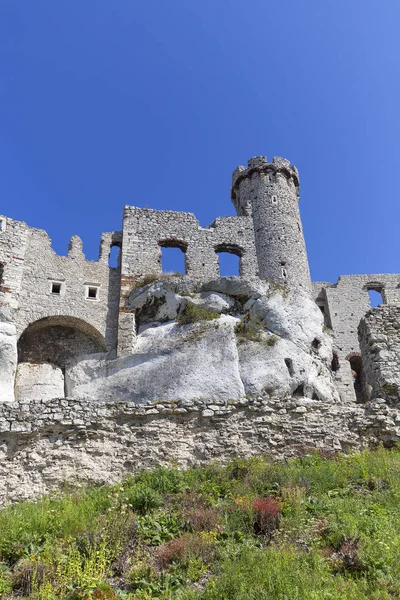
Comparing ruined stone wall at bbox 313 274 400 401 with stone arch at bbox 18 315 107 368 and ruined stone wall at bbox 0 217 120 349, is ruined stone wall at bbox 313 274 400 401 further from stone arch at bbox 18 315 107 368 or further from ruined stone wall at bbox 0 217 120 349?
stone arch at bbox 18 315 107 368

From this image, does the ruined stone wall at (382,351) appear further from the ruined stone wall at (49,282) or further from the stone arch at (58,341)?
the stone arch at (58,341)

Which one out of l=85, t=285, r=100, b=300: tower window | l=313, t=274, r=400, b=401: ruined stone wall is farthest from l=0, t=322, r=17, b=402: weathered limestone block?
l=313, t=274, r=400, b=401: ruined stone wall

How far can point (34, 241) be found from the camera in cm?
2323

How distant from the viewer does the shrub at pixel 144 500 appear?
9.40m

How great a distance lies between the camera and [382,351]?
15820 mm

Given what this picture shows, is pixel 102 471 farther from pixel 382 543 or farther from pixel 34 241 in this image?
pixel 34 241

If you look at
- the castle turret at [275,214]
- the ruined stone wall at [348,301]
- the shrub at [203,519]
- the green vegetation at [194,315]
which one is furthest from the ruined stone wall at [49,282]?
the ruined stone wall at [348,301]

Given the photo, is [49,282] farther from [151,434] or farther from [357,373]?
[357,373]

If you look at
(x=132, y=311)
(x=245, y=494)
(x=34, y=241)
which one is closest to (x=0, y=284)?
(x=34, y=241)

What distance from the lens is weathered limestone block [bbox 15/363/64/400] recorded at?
19.3m

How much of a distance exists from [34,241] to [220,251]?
9203 mm

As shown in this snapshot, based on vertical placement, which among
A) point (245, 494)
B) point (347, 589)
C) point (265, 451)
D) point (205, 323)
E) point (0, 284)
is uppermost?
point (0, 284)

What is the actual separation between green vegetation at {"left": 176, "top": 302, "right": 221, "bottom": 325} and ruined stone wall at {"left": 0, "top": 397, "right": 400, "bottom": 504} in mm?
6993

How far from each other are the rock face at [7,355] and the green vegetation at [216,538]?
8.57 meters
